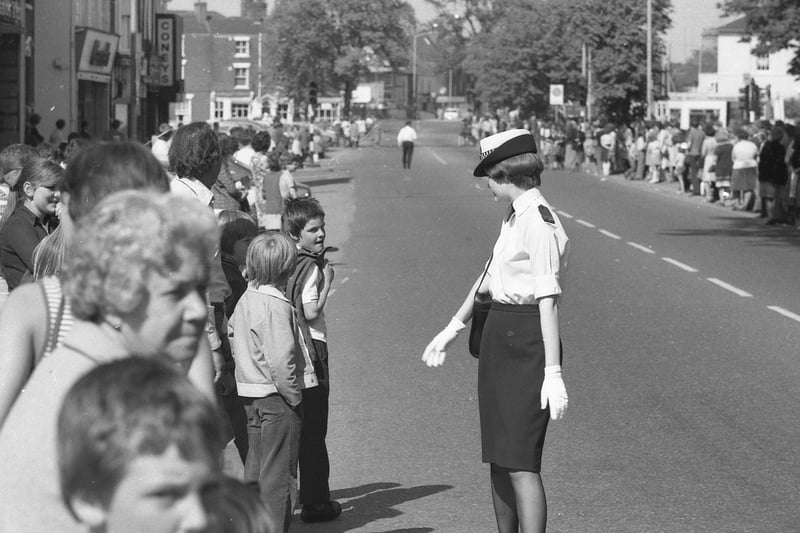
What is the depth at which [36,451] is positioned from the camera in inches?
86.7

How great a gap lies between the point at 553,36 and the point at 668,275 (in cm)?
5847

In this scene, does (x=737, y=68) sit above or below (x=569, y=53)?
above

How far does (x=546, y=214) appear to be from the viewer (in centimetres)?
516

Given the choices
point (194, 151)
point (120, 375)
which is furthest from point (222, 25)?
point (120, 375)

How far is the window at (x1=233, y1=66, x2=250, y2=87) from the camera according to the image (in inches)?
5118

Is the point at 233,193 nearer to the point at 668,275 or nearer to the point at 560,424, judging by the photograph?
the point at 560,424

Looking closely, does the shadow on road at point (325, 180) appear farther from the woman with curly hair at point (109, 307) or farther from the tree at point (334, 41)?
the tree at point (334, 41)

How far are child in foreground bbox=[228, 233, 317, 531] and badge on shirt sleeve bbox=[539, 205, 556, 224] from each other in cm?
98

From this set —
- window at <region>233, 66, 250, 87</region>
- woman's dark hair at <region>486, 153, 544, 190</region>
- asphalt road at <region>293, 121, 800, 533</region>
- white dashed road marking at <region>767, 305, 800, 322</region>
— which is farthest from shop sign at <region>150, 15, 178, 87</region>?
window at <region>233, 66, 250, 87</region>

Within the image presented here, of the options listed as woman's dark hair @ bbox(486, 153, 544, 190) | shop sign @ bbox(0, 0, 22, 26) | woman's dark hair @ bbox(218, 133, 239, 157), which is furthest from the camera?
shop sign @ bbox(0, 0, 22, 26)

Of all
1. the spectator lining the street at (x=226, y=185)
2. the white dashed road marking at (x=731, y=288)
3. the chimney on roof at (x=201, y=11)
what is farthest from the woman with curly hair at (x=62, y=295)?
the chimney on roof at (x=201, y=11)

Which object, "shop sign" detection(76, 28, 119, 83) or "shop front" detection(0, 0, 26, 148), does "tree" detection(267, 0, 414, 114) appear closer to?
"shop sign" detection(76, 28, 119, 83)

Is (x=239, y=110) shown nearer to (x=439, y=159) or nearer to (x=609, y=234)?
(x=439, y=159)

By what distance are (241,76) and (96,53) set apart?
9468 cm
